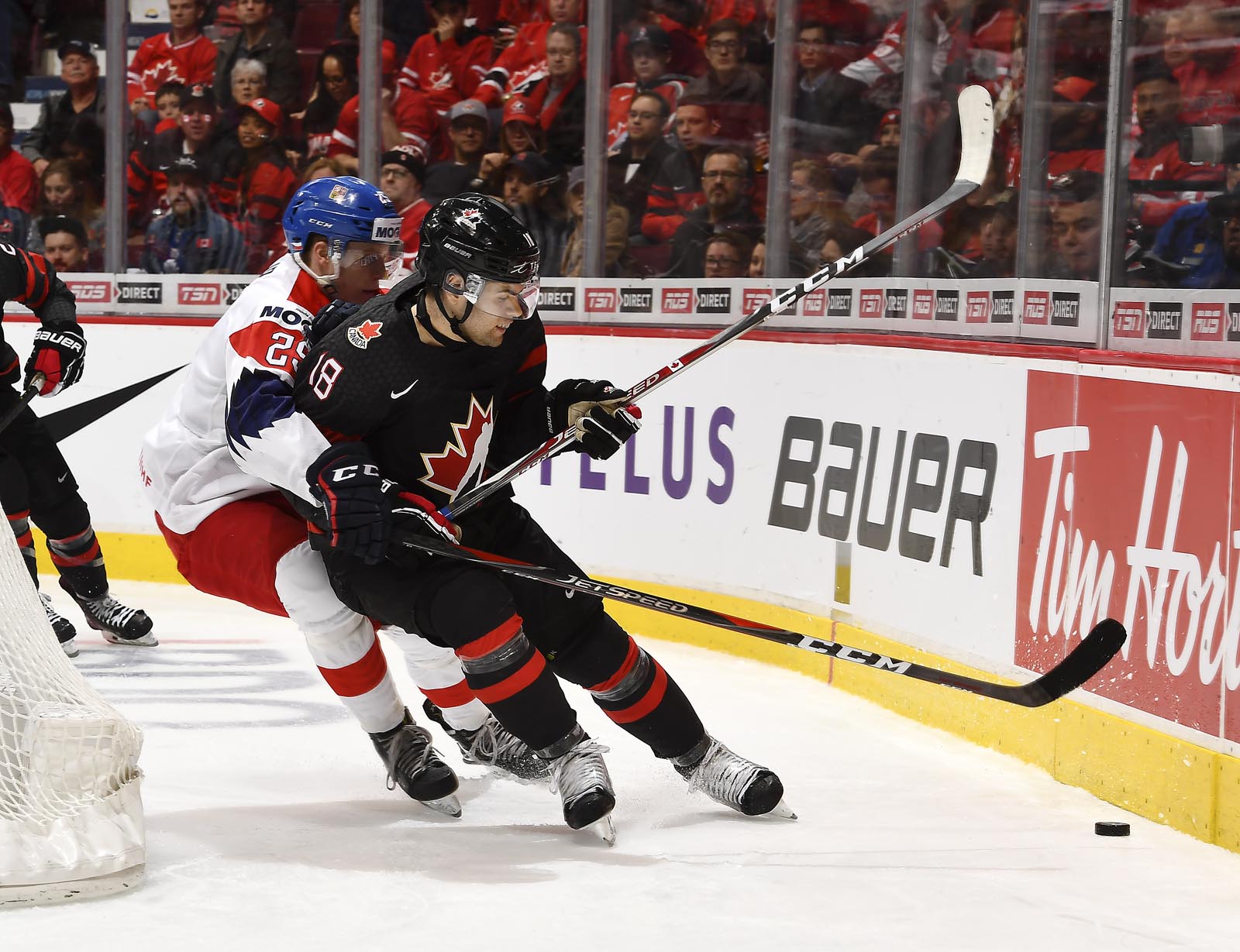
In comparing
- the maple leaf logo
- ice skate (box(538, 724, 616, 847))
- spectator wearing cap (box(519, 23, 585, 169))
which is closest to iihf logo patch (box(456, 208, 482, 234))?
the maple leaf logo

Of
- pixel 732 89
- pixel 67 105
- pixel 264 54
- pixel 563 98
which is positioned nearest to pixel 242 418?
pixel 732 89

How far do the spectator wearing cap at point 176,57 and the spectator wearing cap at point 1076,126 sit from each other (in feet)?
11.6

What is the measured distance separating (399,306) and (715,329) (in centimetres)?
207

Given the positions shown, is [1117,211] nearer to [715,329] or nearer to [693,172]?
[715,329]

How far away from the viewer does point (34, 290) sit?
406 cm

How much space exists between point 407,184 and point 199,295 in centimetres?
81

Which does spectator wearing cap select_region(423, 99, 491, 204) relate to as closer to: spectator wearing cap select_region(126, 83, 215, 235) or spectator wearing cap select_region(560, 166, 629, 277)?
spectator wearing cap select_region(560, 166, 629, 277)

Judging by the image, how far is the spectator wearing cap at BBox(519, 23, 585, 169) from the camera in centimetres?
529

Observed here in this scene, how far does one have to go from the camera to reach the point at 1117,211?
10.2 feet

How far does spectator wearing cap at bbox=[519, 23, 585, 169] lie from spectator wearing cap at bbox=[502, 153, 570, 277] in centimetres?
7

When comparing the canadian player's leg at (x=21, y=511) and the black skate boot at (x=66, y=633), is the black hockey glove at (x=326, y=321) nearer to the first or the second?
the canadian player's leg at (x=21, y=511)

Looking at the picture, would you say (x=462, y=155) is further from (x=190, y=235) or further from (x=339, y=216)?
(x=339, y=216)

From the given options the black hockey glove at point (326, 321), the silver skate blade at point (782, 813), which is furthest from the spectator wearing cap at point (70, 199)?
the silver skate blade at point (782, 813)

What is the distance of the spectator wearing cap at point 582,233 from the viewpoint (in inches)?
201
